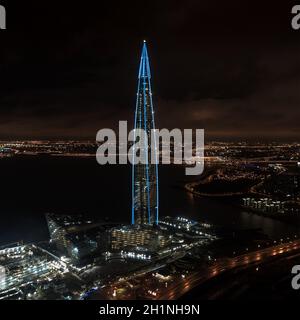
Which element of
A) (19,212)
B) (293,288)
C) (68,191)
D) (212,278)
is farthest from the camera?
(68,191)

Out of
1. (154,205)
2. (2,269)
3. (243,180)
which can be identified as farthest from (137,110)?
(243,180)

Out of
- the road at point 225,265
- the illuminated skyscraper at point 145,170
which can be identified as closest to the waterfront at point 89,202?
the road at point 225,265

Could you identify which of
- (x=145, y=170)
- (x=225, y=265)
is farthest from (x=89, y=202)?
(x=225, y=265)

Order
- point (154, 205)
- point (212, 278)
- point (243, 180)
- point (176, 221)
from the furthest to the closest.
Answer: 1. point (243, 180)
2. point (176, 221)
3. point (154, 205)
4. point (212, 278)

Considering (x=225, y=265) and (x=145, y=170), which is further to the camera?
(x=145, y=170)

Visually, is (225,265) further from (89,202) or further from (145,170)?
(89,202)
